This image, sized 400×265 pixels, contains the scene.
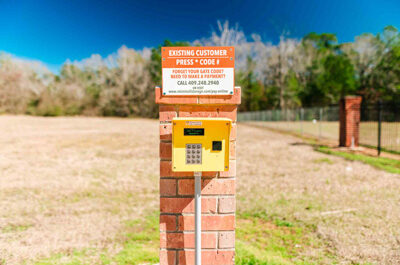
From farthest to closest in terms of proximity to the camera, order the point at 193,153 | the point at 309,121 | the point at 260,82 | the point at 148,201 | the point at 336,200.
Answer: the point at 260,82 < the point at 309,121 < the point at 148,201 < the point at 336,200 < the point at 193,153

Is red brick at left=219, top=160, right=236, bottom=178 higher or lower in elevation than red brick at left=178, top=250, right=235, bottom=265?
higher

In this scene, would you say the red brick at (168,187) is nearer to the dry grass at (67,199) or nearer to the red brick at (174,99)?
the red brick at (174,99)

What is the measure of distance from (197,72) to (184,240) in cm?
129

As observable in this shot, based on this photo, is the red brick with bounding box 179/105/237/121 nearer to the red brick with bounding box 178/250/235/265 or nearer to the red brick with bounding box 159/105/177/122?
the red brick with bounding box 159/105/177/122

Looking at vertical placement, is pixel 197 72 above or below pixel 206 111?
above

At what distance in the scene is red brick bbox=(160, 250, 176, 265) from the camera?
7.26 feet

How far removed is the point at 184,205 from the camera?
220cm

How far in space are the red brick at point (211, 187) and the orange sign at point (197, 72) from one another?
0.67m

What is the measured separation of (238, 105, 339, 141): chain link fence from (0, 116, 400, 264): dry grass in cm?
829

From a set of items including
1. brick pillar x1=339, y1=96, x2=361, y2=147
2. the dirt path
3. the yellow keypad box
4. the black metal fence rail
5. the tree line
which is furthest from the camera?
the tree line

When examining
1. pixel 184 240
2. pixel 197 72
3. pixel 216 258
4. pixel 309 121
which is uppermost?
pixel 197 72

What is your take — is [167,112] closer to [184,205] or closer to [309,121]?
[184,205]

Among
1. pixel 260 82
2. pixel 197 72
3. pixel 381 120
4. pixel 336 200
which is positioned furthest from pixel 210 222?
pixel 260 82

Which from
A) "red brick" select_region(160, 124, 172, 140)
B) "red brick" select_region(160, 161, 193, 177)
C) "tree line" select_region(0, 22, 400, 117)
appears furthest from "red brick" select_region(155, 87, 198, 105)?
"tree line" select_region(0, 22, 400, 117)
